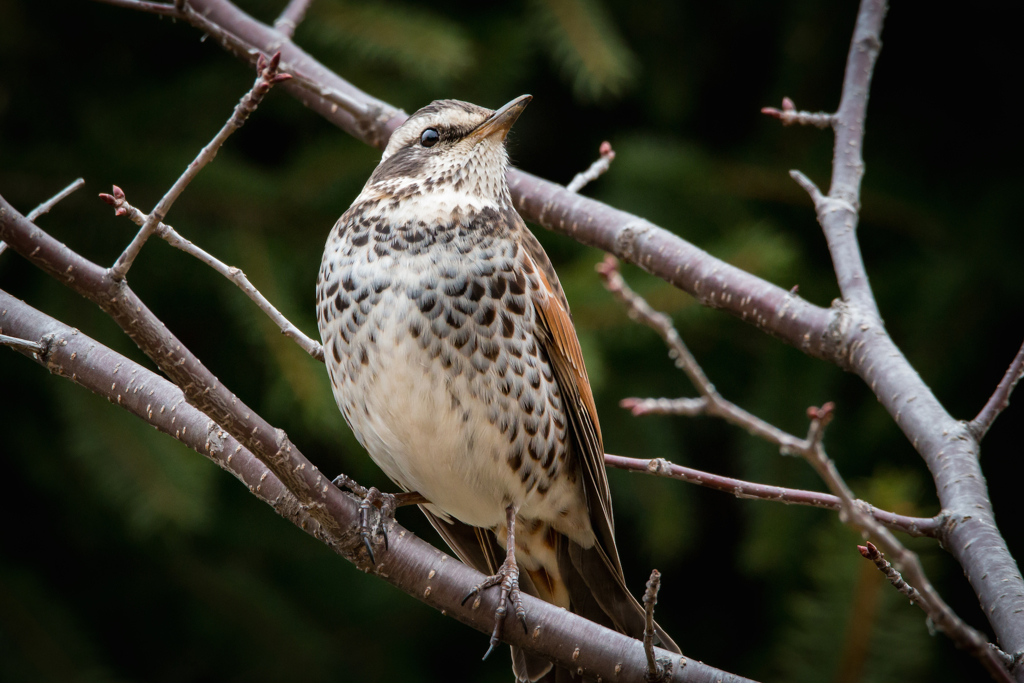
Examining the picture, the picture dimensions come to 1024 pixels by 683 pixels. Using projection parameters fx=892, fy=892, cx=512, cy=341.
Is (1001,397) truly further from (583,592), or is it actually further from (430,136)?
(430,136)

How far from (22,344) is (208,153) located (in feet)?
1.48

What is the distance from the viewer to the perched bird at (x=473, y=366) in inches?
66.1

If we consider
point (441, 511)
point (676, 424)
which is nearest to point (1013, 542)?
point (676, 424)

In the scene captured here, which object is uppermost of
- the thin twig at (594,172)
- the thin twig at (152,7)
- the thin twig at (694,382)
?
the thin twig at (594,172)

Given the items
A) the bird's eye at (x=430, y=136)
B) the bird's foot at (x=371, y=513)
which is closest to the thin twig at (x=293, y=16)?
the bird's eye at (x=430, y=136)

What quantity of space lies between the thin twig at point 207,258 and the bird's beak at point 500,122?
24.3 inches

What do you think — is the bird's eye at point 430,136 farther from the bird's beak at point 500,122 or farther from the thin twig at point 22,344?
the thin twig at point 22,344

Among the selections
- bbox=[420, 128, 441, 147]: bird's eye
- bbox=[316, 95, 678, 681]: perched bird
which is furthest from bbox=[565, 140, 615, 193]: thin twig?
bbox=[420, 128, 441, 147]: bird's eye

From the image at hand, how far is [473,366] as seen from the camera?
1683 mm

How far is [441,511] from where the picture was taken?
198 centimetres

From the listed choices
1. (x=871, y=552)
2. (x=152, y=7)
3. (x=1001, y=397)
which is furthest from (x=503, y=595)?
(x=152, y=7)

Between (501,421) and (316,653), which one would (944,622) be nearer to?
→ (501,421)

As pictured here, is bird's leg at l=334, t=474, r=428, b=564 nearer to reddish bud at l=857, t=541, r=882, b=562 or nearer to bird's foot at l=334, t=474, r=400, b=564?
bird's foot at l=334, t=474, r=400, b=564

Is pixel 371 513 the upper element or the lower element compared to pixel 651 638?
lower
